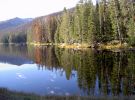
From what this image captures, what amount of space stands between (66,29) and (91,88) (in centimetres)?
7801

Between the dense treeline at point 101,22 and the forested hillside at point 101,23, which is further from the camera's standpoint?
the dense treeline at point 101,22

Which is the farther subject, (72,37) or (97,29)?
(72,37)

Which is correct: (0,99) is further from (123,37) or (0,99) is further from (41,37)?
(41,37)

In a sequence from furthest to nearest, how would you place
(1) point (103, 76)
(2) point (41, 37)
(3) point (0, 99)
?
(2) point (41, 37)
(1) point (103, 76)
(3) point (0, 99)

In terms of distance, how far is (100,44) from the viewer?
8781cm

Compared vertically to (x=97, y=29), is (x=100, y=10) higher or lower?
higher

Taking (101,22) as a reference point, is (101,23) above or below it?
below

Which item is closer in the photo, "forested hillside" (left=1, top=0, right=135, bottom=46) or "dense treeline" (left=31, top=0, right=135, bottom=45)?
"forested hillside" (left=1, top=0, right=135, bottom=46)

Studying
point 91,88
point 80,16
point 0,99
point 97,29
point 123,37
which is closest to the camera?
point 0,99

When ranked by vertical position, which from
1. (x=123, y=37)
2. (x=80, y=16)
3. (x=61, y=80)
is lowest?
(x=61, y=80)

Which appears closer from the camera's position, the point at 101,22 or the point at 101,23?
the point at 101,22

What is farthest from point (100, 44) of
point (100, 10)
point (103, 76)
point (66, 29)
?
point (103, 76)

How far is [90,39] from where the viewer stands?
89125 millimetres

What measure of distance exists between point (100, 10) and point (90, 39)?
416 inches
